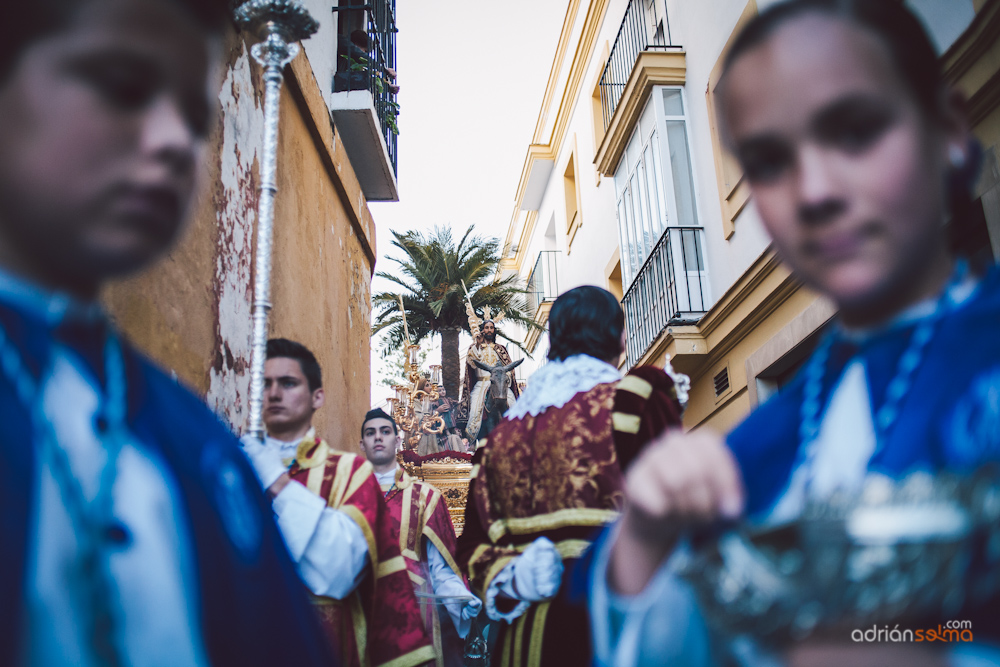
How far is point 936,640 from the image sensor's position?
2.22 feet

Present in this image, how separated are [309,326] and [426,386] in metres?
7.13

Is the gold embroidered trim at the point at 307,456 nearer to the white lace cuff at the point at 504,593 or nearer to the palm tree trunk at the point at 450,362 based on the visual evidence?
the white lace cuff at the point at 504,593

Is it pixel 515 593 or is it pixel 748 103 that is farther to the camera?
pixel 515 593

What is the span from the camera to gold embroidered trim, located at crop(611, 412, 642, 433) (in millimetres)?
2332

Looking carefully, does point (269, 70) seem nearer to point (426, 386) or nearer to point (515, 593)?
point (515, 593)

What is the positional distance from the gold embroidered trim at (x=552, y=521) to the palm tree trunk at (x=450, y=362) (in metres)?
14.8

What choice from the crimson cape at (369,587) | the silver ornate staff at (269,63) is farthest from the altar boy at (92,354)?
the silver ornate staff at (269,63)

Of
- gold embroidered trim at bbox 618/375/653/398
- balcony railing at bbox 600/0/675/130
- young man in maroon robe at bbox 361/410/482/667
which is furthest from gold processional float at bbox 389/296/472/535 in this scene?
gold embroidered trim at bbox 618/375/653/398

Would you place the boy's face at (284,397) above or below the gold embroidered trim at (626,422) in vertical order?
above

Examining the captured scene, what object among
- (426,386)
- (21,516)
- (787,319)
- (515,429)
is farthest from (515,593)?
(426,386)

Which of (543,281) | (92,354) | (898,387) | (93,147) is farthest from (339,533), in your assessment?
(543,281)

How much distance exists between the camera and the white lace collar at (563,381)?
2.50 meters

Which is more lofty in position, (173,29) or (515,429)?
(173,29)

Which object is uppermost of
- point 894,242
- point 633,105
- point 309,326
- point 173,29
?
point 633,105
